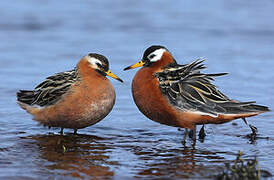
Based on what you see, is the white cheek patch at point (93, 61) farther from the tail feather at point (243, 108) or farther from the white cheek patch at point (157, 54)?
the tail feather at point (243, 108)

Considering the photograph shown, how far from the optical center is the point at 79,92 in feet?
31.0

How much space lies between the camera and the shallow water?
319 inches

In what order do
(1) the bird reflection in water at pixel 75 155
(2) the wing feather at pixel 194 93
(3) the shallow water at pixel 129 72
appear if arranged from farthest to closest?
(2) the wing feather at pixel 194 93 → (3) the shallow water at pixel 129 72 → (1) the bird reflection in water at pixel 75 155

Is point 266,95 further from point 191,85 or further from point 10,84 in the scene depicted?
point 10,84

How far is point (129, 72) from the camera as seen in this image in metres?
14.5

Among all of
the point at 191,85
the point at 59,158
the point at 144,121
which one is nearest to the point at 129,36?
the point at 144,121

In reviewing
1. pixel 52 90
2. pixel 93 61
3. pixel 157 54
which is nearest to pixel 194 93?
pixel 157 54

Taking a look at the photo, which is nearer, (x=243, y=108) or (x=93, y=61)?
(x=243, y=108)

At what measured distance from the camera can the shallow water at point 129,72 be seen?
8102 millimetres

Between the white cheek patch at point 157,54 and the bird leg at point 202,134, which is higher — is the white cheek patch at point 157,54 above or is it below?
above

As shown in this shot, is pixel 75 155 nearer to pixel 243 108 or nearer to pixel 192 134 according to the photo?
pixel 192 134

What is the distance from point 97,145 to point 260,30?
11.2 meters

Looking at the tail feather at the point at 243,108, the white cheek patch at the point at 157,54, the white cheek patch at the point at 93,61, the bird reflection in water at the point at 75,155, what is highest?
the white cheek patch at the point at 157,54

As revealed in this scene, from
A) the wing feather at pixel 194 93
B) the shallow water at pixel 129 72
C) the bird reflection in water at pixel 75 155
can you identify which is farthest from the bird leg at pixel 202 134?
the bird reflection in water at pixel 75 155
